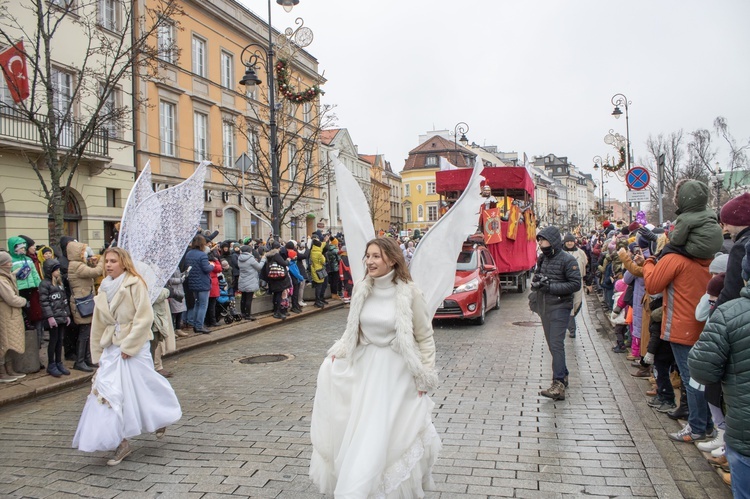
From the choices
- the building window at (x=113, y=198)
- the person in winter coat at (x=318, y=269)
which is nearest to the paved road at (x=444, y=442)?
the person in winter coat at (x=318, y=269)

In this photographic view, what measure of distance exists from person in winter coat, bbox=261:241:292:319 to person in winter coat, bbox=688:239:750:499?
10985 mm

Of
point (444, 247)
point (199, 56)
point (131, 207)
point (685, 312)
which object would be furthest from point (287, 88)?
point (199, 56)

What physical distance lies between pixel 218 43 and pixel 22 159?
14.9m

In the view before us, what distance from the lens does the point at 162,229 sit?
19.0 ft

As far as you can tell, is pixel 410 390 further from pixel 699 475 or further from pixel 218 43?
pixel 218 43

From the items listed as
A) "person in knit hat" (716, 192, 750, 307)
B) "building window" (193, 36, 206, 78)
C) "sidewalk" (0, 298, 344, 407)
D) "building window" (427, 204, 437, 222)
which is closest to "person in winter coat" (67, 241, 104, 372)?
"sidewalk" (0, 298, 344, 407)

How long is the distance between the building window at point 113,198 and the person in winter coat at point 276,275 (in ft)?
38.7

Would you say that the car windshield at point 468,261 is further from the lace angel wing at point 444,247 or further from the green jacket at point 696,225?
the lace angel wing at point 444,247

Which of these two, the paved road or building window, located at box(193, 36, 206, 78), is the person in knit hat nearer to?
the paved road

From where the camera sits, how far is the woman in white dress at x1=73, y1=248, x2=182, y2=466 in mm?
4797

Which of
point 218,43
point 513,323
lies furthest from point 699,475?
point 218,43

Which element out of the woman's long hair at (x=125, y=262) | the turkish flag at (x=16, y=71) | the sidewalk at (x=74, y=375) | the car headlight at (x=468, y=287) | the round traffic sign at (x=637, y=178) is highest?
the turkish flag at (x=16, y=71)

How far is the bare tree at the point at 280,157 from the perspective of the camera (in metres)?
19.8

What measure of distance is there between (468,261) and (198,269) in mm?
6055
